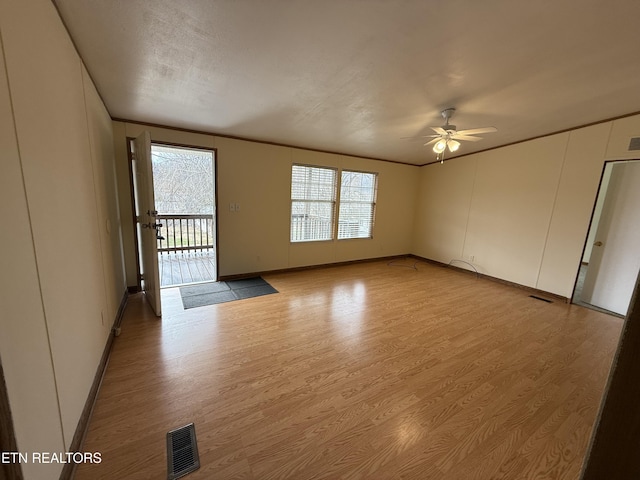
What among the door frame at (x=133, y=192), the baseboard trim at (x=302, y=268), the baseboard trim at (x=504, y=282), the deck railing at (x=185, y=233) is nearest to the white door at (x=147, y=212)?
the door frame at (x=133, y=192)

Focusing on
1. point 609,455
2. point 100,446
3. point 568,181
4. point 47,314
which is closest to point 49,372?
point 47,314

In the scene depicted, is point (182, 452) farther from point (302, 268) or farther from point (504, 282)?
point (504, 282)

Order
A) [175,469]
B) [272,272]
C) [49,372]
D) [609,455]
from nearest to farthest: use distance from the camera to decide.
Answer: [609,455] < [49,372] < [175,469] < [272,272]

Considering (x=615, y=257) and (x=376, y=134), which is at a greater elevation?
(x=376, y=134)

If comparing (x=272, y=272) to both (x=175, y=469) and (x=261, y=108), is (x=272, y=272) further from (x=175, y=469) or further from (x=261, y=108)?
(x=175, y=469)

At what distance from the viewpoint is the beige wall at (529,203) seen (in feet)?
11.8

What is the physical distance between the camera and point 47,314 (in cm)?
116

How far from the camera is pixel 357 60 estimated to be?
2.12 metres

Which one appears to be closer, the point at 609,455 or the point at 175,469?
the point at 609,455

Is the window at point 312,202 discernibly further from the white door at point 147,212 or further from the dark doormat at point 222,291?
the white door at point 147,212

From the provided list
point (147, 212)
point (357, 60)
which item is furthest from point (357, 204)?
point (147, 212)

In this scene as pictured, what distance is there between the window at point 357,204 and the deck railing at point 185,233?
322cm

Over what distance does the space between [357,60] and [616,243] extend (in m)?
4.35

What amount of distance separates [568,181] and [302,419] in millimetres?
4847
